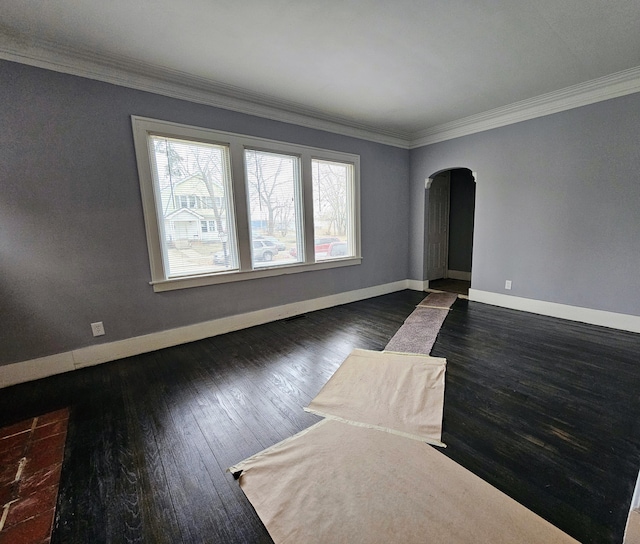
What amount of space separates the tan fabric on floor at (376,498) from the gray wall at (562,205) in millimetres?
3377

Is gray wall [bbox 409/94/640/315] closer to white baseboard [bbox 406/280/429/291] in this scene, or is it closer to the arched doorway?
white baseboard [bbox 406/280/429/291]

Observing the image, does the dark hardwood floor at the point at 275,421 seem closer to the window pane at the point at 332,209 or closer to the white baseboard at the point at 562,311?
the white baseboard at the point at 562,311

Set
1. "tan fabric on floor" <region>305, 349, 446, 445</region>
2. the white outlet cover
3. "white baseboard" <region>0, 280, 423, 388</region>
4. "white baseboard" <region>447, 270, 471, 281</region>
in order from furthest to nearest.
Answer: "white baseboard" <region>447, 270, 471, 281</region> < the white outlet cover < "white baseboard" <region>0, 280, 423, 388</region> < "tan fabric on floor" <region>305, 349, 446, 445</region>

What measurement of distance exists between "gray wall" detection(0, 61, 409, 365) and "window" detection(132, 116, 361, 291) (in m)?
0.14

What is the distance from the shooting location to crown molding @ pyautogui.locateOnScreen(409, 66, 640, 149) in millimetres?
3047

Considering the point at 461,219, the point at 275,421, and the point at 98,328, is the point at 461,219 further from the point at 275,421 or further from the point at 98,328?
the point at 98,328

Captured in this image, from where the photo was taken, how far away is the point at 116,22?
6.89 ft

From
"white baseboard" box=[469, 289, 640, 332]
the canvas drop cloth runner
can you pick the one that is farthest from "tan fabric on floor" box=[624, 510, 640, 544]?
"white baseboard" box=[469, 289, 640, 332]

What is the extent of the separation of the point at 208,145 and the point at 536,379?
12.9 ft

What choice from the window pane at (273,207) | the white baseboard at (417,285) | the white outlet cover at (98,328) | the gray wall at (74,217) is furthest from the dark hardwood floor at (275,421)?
the white baseboard at (417,285)

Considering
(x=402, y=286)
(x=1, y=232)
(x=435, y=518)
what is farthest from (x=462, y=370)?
(x=1, y=232)

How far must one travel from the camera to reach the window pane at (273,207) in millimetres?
3617

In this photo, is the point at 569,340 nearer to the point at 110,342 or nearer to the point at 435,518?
the point at 435,518

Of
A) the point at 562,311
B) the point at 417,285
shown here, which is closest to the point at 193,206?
the point at 417,285
